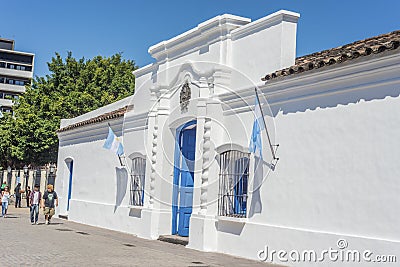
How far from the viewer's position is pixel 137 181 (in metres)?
16.5

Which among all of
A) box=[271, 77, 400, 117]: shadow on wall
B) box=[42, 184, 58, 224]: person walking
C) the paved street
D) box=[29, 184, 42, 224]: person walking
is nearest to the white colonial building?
box=[271, 77, 400, 117]: shadow on wall

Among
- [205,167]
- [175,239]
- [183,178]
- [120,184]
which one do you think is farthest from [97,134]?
[205,167]

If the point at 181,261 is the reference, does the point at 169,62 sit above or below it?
above

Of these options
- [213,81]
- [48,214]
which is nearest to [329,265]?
[213,81]

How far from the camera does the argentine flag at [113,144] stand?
17266mm

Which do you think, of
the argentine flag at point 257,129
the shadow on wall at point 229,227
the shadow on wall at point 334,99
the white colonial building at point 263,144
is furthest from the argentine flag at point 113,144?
the shadow on wall at point 334,99

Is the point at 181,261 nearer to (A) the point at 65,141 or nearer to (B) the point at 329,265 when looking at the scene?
(B) the point at 329,265

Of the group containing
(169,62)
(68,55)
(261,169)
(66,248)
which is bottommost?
(66,248)

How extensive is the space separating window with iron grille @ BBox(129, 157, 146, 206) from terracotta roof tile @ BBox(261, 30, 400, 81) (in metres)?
5.91

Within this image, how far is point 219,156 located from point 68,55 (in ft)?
80.7

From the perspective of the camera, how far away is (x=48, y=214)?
61.2 feet

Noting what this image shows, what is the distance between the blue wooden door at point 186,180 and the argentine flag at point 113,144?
3309mm

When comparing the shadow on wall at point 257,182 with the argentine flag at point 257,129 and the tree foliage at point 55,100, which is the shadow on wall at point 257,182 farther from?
the tree foliage at point 55,100

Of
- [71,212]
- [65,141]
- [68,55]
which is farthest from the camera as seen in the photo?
[68,55]
